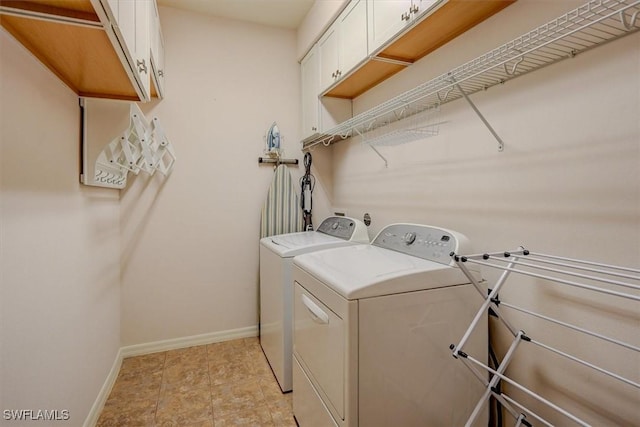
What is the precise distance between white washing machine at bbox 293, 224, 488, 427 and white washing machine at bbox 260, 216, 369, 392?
1.70 feet

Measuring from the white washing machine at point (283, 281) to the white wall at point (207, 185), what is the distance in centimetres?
49

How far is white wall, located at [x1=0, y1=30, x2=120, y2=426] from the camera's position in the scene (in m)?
0.98

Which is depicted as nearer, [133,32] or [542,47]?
[542,47]

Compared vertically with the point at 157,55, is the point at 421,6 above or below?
below

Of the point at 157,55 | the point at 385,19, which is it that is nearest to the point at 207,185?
the point at 157,55

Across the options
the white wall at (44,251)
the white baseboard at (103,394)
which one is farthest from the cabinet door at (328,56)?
the white baseboard at (103,394)

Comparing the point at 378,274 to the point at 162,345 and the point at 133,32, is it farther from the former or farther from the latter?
the point at 162,345

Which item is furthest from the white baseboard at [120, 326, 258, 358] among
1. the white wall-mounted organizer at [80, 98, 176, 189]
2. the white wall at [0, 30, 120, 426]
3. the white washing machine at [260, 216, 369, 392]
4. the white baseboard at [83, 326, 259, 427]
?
the white wall-mounted organizer at [80, 98, 176, 189]

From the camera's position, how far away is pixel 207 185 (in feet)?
8.59

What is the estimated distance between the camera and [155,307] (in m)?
2.49

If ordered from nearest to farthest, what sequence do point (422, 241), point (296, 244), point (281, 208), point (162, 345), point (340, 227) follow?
point (422, 241) → point (296, 244) → point (340, 227) → point (162, 345) → point (281, 208)

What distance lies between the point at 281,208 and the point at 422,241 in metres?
1.55

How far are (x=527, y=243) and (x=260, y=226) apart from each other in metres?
2.08

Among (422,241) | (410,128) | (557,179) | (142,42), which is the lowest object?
(422,241)
